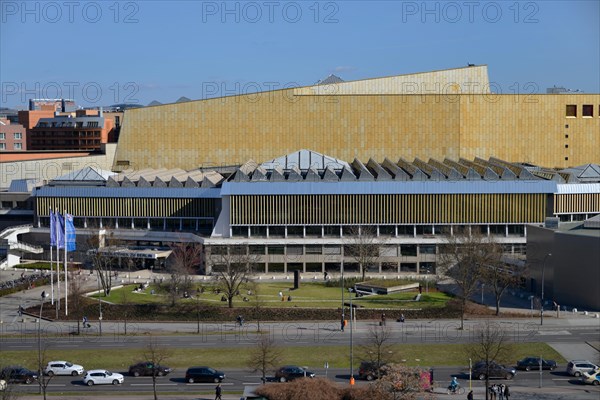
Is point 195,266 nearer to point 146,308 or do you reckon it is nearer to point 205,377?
point 146,308

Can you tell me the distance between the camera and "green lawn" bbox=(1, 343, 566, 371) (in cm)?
4644

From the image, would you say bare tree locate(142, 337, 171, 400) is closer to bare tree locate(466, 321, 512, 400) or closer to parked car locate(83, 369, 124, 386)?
parked car locate(83, 369, 124, 386)

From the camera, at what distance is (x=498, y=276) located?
2403 inches

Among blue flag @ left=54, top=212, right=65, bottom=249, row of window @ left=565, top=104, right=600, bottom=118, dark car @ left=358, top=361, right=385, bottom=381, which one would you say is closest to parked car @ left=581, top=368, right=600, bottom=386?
dark car @ left=358, top=361, right=385, bottom=381

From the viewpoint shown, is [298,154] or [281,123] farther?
[281,123]

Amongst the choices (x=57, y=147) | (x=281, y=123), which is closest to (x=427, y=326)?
(x=281, y=123)

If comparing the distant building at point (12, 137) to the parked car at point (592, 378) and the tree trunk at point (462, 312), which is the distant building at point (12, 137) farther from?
the parked car at point (592, 378)

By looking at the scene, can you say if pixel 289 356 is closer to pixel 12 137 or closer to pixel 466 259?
pixel 466 259

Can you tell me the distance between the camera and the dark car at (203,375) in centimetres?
4316

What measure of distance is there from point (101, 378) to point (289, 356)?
937 centimetres

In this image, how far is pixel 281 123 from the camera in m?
99.2

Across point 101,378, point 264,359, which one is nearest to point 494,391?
Result: point 264,359

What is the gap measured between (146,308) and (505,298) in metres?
23.5

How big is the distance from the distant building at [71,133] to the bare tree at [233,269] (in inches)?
3022
